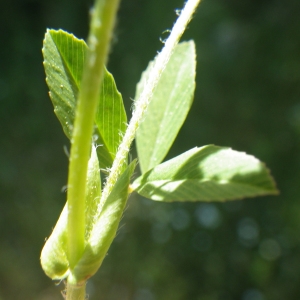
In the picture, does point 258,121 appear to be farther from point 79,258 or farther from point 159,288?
point 79,258

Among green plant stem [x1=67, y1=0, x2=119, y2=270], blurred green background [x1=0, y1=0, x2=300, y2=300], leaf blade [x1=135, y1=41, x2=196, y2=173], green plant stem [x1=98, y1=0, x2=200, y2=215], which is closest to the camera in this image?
green plant stem [x1=67, y1=0, x2=119, y2=270]

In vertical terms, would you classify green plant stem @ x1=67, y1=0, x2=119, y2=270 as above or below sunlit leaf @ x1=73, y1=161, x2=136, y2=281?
above

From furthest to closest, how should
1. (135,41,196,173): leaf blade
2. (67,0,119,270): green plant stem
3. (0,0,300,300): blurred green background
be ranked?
(0,0,300,300): blurred green background < (135,41,196,173): leaf blade < (67,0,119,270): green plant stem

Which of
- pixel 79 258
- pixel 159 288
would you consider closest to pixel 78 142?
Result: pixel 79 258

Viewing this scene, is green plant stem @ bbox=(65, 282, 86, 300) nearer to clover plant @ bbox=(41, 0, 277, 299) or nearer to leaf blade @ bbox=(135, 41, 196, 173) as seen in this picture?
clover plant @ bbox=(41, 0, 277, 299)

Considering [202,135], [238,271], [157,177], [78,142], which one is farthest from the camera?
[202,135]

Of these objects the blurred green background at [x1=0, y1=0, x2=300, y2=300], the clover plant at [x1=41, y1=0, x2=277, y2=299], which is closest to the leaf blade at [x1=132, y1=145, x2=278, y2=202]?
the clover plant at [x1=41, y1=0, x2=277, y2=299]

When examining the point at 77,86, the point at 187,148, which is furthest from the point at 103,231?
the point at 187,148
